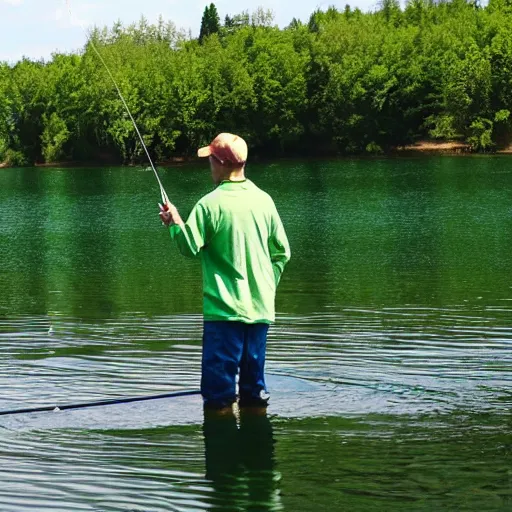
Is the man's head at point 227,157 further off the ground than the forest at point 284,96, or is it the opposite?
the forest at point 284,96

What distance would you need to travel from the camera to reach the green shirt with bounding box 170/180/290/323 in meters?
6.98

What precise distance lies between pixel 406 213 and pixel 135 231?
29.1 ft

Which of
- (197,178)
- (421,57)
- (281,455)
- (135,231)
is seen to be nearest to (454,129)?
(421,57)

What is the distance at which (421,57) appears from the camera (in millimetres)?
104625

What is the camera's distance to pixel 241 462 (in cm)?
614

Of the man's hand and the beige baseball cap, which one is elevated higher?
the beige baseball cap

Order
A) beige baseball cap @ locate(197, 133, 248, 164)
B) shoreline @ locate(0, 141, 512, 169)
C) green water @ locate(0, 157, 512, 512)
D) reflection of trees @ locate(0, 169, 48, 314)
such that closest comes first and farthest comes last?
green water @ locate(0, 157, 512, 512), beige baseball cap @ locate(197, 133, 248, 164), reflection of trees @ locate(0, 169, 48, 314), shoreline @ locate(0, 141, 512, 169)

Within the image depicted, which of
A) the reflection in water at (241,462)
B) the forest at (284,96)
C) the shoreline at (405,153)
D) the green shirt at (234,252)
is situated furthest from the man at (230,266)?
the forest at (284,96)

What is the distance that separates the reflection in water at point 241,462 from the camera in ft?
17.9

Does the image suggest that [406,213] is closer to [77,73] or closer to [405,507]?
[405,507]

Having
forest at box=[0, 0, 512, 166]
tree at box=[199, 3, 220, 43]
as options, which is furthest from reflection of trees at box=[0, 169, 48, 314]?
tree at box=[199, 3, 220, 43]

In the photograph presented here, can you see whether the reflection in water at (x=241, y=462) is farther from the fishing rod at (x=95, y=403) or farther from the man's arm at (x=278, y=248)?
the man's arm at (x=278, y=248)

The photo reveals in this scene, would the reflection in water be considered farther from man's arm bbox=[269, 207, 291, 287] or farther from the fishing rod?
man's arm bbox=[269, 207, 291, 287]

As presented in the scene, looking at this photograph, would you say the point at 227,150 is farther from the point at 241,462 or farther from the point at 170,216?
the point at 241,462
